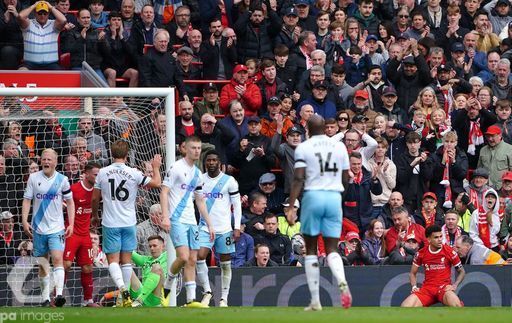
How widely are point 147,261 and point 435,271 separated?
4.52 metres

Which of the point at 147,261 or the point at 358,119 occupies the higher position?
the point at 358,119

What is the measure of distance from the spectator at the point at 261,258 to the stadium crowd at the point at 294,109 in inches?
0.9

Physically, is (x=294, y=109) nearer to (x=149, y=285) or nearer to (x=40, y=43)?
(x=40, y=43)

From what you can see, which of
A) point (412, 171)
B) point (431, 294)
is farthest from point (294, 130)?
point (431, 294)

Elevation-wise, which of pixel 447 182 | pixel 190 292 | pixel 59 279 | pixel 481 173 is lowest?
pixel 190 292

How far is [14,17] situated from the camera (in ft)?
86.2

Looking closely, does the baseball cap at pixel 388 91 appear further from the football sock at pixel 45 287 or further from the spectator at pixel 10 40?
the football sock at pixel 45 287

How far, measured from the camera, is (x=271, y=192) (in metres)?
25.1

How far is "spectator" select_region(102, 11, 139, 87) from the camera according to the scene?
86.6 feet

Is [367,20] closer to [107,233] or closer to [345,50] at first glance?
[345,50]

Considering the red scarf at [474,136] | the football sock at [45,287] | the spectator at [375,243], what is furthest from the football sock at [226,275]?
the red scarf at [474,136]

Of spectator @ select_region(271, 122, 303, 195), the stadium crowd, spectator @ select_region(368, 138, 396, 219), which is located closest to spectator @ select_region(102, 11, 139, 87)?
the stadium crowd

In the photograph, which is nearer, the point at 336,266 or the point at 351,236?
the point at 336,266

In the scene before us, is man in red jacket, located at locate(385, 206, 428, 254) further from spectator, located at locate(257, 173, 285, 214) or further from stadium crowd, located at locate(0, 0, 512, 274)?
spectator, located at locate(257, 173, 285, 214)
